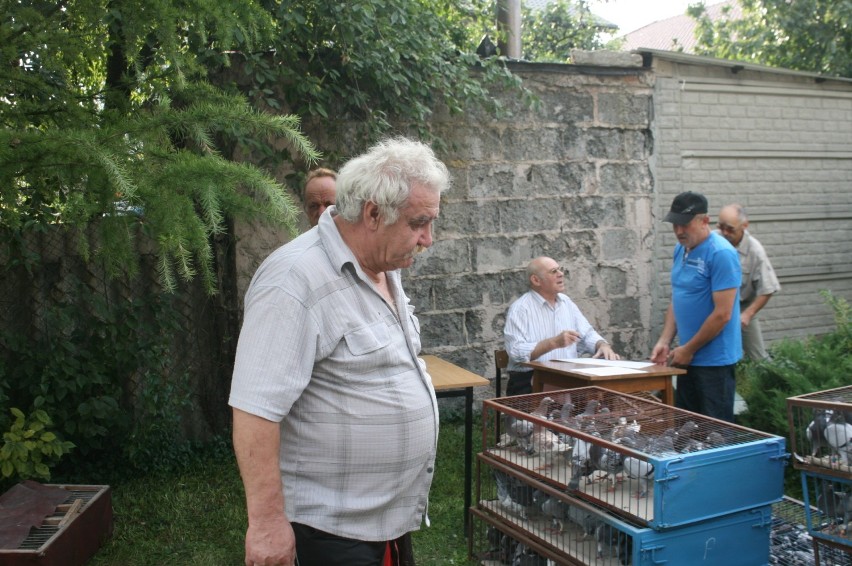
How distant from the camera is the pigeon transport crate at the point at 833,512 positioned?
2979 millimetres

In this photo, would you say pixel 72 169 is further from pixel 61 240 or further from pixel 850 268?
pixel 850 268

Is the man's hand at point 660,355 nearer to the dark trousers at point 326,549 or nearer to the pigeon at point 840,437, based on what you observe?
the pigeon at point 840,437

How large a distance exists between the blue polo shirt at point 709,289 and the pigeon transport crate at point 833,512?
5.03ft

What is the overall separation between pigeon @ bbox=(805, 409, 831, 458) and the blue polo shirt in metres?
1.56

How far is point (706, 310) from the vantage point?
469 cm

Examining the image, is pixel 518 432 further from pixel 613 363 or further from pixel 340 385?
pixel 340 385

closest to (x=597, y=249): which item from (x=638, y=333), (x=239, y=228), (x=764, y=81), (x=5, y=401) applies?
(x=638, y=333)

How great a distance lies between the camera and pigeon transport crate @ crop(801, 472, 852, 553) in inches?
117

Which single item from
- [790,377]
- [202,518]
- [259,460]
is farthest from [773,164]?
[259,460]

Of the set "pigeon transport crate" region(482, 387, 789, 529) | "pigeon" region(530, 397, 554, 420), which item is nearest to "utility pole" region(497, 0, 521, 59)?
"pigeon" region(530, 397, 554, 420)

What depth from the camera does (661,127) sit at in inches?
270

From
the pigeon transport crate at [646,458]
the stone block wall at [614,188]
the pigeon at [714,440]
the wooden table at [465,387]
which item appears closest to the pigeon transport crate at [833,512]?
the pigeon transport crate at [646,458]

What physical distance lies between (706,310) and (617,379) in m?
0.84

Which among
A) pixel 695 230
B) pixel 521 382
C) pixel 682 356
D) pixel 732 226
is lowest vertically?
pixel 521 382
